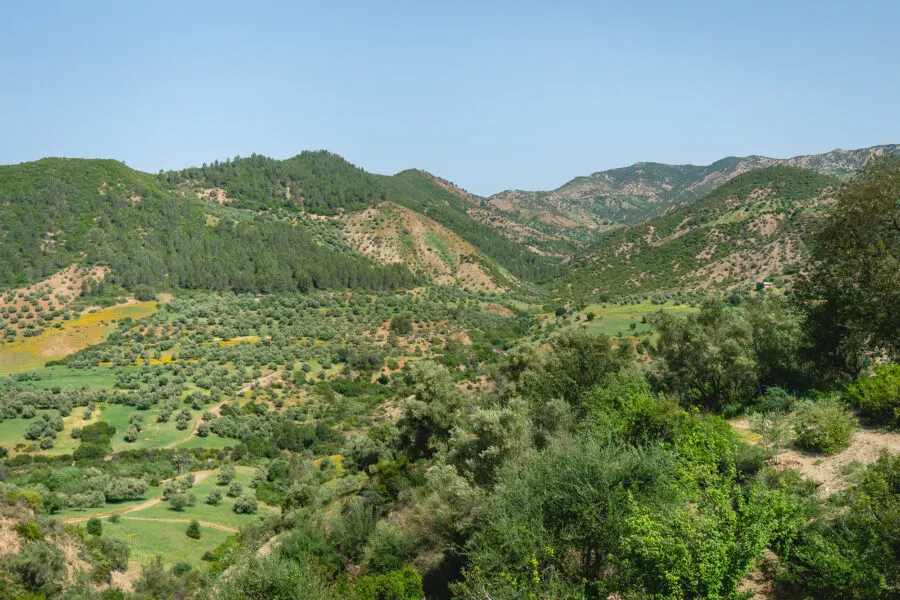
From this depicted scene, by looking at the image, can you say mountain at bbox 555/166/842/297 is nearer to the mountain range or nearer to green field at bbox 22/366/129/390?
the mountain range

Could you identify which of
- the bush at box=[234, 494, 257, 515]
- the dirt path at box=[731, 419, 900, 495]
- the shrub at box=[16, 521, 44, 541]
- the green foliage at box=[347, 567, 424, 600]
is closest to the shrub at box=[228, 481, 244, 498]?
the bush at box=[234, 494, 257, 515]

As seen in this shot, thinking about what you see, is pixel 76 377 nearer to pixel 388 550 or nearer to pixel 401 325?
pixel 401 325

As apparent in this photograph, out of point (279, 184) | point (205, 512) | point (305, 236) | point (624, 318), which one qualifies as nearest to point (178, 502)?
point (205, 512)

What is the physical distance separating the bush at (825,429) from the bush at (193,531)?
3563cm

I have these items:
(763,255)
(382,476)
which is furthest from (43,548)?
(763,255)

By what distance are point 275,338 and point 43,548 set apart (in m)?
63.2

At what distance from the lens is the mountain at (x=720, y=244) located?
349ft

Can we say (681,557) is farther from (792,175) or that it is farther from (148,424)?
(792,175)

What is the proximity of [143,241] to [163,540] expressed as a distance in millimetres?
103644

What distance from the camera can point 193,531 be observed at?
1321 inches

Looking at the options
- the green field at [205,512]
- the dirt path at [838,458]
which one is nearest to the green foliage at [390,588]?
the dirt path at [838,458]

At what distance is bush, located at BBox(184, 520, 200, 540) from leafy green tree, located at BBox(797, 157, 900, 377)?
38766 millimetres

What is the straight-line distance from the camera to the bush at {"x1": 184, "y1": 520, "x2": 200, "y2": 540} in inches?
1312

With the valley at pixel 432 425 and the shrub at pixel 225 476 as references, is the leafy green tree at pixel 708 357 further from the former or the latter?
the shrub at pixel 225 476
